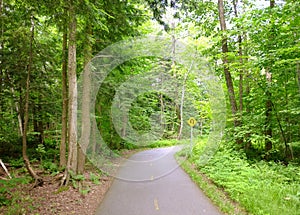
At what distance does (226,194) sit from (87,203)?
13.1 feet

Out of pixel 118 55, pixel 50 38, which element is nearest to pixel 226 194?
pixel 118 55

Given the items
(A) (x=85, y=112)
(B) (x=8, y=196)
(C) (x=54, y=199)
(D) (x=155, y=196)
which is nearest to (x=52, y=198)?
(C) (x=54, y=199)

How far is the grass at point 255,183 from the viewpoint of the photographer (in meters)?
Answer: 5.23

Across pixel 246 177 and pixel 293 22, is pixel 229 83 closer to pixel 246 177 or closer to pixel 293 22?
pixel 293 22

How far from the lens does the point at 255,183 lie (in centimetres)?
678

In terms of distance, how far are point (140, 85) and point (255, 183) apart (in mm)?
8199

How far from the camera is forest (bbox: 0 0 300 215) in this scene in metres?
6.45

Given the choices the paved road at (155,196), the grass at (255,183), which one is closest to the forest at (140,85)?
the grass at (255,183)

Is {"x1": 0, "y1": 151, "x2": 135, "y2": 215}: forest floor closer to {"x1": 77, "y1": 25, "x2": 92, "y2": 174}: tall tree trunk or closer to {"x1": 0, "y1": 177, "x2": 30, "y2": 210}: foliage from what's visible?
{"x1": 0, "y1": 177, "x2": 30, "y2": 210}: foliage

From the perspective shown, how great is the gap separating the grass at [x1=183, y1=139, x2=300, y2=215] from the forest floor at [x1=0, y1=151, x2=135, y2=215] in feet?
11.4

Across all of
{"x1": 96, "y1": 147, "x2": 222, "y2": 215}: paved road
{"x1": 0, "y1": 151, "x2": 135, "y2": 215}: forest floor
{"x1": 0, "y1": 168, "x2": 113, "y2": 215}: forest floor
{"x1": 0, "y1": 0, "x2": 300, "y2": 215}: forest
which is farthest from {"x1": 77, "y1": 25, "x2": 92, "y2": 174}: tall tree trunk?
{"x1": 96, "y1": 147, "x2": 222, "y2": 215}: paved road

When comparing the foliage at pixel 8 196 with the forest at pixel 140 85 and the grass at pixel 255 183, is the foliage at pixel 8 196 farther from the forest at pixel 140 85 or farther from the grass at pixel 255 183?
the grass at pixel 255 183

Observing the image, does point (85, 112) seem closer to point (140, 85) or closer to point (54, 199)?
point (54, 199)

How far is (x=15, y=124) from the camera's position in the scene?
48.6ft
